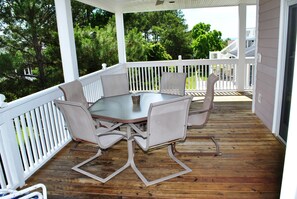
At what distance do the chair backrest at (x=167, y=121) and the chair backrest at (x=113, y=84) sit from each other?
6.07ft

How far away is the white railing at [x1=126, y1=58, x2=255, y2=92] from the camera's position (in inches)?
258

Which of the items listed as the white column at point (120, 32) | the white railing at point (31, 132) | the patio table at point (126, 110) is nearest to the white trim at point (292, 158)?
the patio table at point (126, 110)

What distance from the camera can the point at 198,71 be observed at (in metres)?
6.72

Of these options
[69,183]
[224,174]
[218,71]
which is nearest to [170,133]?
[224,174]

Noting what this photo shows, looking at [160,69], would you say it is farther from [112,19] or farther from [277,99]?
[112,19]

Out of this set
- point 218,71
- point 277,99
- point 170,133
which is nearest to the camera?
point 170,133

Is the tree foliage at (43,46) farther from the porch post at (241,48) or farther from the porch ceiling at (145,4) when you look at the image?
the porch post at (241,48)

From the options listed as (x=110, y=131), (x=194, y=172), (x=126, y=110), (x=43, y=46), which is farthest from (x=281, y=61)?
(x=43, y=46)

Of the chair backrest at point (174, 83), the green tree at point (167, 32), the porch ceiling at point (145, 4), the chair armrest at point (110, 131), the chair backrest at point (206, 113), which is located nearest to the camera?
the chair armrest at point (110, 131)

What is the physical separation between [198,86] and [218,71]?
707 mm

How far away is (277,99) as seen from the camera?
3525mm

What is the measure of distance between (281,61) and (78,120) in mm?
2921

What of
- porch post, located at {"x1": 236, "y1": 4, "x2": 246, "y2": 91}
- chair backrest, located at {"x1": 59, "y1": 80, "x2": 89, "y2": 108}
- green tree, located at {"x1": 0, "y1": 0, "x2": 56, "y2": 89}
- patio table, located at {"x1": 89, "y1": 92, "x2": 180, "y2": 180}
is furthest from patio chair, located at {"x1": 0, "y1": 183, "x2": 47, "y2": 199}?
green tree, located at {"x1": 0, "y1": 0, "x2": 56, "y2": 89}

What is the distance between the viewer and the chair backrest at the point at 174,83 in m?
3.88
